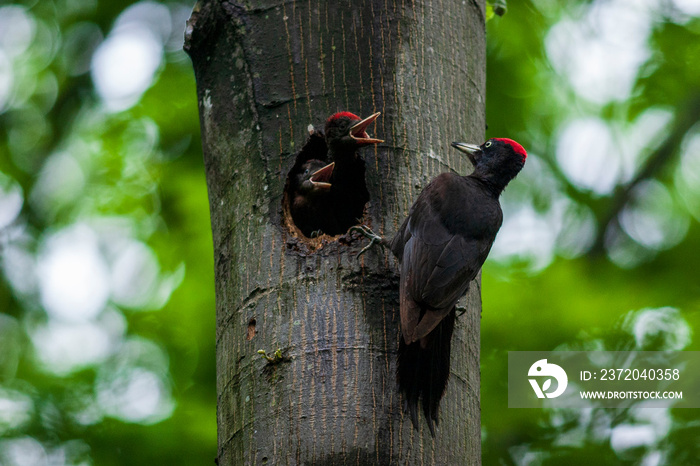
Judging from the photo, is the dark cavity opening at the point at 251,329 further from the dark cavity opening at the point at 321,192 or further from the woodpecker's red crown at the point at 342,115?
the woodpecker's red crown at the point at 342,115

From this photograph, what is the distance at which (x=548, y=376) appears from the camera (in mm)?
5023

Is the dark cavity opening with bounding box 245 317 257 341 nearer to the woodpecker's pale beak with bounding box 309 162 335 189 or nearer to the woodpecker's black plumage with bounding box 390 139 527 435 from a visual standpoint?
the woodpecker's black plumage with bounding box 390 139 527 435

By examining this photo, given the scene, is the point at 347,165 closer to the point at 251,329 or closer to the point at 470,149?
the point at 470,149

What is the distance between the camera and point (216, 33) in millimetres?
3357

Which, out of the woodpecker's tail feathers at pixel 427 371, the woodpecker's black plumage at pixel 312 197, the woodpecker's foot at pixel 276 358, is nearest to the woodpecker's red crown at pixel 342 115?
the woodpecker's black plumage at pixel 312 197

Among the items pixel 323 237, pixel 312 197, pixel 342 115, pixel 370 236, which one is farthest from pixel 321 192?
pixel 370 236

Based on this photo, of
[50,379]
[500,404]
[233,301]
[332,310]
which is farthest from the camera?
[50,379]

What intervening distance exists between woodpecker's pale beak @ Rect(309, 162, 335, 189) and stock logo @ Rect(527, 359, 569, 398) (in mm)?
2004

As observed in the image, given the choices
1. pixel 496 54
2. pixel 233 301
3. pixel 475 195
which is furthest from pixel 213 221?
pixel 496 54

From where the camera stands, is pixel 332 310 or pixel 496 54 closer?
pixel 332 310

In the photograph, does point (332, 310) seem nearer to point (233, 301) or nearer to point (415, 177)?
point (233, 301)

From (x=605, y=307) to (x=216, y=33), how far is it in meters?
3.17

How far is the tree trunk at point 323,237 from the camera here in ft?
8.35

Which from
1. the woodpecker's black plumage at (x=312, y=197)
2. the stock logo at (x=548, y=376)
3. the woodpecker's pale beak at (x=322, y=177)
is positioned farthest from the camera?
the stock logo at (x=548, y=376)
